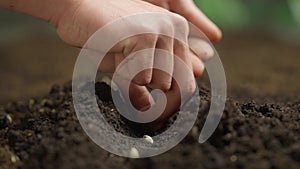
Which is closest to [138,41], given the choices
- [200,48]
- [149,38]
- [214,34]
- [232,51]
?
[149,38]

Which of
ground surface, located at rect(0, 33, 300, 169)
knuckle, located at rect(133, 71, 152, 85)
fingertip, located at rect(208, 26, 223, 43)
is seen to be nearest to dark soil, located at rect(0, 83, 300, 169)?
ground surface, located at rect(0, 33, 300, 169)

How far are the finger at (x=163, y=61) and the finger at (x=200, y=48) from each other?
321 mm

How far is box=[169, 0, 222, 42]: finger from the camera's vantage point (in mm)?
1400

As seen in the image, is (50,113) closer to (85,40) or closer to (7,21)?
(85,40)

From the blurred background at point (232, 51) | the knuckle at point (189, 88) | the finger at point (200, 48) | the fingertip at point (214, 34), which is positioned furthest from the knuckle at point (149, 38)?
the blurred background at point (232, 51)

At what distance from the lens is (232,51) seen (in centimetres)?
301

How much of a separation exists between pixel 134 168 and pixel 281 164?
0.83 ft

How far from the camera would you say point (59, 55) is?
2951 mm

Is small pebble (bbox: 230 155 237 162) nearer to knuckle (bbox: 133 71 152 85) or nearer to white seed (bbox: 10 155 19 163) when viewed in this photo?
knuckle (bbox: 133 71 152 85)

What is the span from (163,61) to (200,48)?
0.37 m

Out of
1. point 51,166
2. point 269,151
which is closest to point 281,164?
point 269,151

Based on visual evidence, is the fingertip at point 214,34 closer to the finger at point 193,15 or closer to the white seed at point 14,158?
the finger at point 193,15

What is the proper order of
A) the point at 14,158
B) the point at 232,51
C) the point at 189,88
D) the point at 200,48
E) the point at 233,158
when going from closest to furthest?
1. the point at 233,158
2. the point at 14,158
3. the point at 189,88
4. the point at 200,48
5. the point at 232,51

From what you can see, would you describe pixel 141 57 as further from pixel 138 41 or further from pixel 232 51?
pixel 232 51
